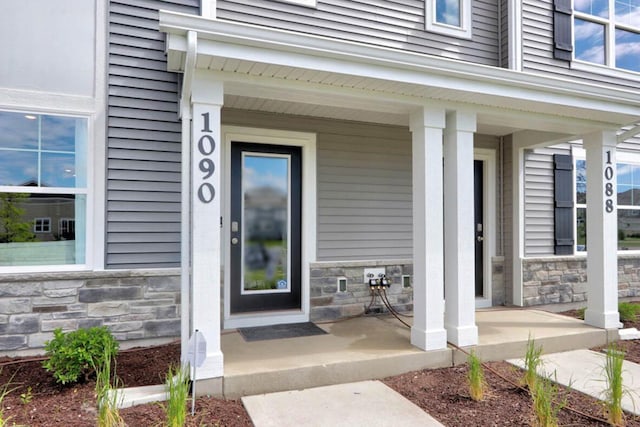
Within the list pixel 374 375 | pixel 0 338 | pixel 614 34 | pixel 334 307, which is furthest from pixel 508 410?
pixel 614 34

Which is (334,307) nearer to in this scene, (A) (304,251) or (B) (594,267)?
(A) (304,251)

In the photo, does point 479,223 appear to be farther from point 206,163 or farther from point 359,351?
point 206,163

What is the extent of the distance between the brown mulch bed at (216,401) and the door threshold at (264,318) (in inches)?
30.6

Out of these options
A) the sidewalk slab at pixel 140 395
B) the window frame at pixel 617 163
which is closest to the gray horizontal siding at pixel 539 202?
the window frame at pixel 617 163

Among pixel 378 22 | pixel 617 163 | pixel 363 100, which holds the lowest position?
pixel 617 163

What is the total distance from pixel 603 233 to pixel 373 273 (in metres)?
2.34

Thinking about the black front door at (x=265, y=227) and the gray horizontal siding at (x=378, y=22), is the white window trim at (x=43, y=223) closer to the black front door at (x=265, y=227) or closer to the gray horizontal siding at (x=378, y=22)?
the black front door at (x=265, y=227)

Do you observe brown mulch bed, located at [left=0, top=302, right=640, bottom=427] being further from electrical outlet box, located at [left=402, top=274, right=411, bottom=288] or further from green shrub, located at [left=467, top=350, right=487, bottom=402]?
electrical outlet box, located at [left=402, top=274, right=411, bottom=288]

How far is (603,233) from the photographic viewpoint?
4215mm

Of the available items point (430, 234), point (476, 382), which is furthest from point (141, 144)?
point (476, 382)

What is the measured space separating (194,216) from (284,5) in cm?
266

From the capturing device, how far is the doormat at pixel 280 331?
382 centimetres

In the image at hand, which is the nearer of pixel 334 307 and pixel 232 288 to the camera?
pixel 232 288

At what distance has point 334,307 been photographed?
4480 mm
